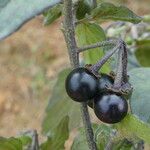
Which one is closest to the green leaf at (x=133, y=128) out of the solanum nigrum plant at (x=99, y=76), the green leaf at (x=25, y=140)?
the solanum nigrum plant at (x=99, y=76)

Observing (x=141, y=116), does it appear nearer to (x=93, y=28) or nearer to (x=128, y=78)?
(x=128, y=78)

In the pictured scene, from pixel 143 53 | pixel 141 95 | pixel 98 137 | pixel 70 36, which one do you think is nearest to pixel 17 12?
pixel 70 36

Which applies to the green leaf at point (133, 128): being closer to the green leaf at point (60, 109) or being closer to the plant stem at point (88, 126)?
the plant stem at point (88, 126)

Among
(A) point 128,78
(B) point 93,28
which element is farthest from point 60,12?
(A) point 128,78

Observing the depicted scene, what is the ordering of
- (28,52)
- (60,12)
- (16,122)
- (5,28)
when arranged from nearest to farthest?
(5,28)
(60,12)
(16,122)
(28,52)

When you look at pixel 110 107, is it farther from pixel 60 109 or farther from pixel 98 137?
pixel 60 109

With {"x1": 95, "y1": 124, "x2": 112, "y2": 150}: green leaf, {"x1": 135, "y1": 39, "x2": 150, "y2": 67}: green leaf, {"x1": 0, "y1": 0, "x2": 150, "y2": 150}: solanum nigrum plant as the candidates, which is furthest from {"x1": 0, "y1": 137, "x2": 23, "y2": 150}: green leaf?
→ {"x1": 135, "y1": 39, "x2": 150, "y2": 67}: green leaf
